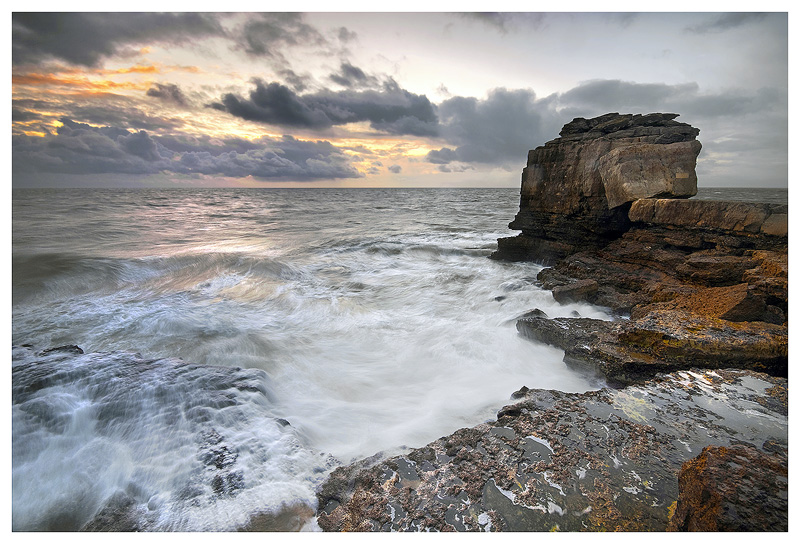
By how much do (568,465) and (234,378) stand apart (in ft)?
10.5

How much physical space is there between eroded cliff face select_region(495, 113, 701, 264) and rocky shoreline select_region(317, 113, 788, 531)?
0.21 ft

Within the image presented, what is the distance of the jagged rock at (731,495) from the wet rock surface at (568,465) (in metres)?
0.04

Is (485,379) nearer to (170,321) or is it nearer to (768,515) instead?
(768,515)

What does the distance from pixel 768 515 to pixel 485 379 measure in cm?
227

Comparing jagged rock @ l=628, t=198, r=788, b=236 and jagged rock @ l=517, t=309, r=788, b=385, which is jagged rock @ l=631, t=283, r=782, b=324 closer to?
jagged rock @ l=517, t=309, r=788, b=385

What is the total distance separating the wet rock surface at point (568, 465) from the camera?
1841 mm

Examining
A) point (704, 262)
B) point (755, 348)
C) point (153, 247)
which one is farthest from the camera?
point (153, 247)

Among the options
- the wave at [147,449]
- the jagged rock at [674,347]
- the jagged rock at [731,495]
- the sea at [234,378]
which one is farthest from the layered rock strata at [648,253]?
the wave at [147,449]

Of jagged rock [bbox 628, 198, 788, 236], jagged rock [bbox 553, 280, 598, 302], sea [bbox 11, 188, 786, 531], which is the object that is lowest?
sea [bbox 11, 188, 786, 531]

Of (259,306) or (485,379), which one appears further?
(259,306)

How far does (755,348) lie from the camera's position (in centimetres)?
309

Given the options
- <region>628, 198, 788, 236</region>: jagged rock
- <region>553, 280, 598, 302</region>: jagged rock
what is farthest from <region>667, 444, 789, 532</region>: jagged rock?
<region>553, 280, 598, 302</region>: jagged rock

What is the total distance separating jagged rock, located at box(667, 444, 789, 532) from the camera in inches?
61.8
